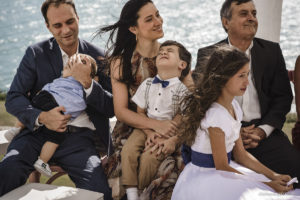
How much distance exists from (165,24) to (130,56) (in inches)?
364

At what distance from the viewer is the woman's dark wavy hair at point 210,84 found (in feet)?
7.43

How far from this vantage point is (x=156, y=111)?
277cm

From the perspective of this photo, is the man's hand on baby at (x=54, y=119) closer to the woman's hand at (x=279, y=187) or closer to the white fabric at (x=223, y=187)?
the white fabric at (x=223, y=187)

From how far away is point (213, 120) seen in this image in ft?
7.39

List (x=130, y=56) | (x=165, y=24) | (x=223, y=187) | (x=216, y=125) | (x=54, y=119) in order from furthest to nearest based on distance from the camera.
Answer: (x=165, y=24) < (x=130, y=56) < (x=54, y=119) < (x=216, y=125) < (x=223, y=187)

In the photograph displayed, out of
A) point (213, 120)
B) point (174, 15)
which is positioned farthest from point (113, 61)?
point (174, 15)

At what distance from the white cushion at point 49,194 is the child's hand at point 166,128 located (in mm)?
610

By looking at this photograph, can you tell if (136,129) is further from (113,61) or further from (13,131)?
(13,131)

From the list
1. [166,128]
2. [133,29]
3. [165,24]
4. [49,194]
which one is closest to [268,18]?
[133,29]

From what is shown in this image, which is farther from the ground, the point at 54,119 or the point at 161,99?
the point at 161,99

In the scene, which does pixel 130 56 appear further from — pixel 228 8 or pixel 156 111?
pixel 228 8

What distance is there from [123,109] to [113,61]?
41 centimetres

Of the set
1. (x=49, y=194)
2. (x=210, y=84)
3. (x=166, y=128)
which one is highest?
(x=210, y=84)

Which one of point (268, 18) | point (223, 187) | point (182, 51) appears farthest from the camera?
point (268, 18)
